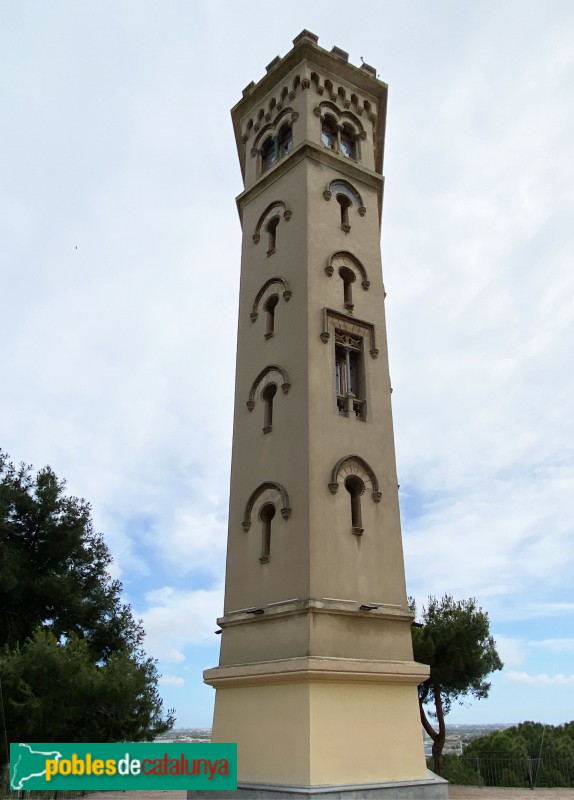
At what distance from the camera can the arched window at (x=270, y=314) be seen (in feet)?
A: 53.6

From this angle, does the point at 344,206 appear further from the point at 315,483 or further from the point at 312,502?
the point at 312,502

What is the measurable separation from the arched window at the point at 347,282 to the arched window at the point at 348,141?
458 cm

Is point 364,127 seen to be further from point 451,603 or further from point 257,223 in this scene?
point 451,603

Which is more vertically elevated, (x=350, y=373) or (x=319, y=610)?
(x=350, y=373)

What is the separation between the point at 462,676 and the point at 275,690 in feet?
41.9

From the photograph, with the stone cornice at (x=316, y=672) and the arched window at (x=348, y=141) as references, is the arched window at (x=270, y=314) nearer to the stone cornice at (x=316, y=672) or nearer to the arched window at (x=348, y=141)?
the arched window at (x=348, y=141)

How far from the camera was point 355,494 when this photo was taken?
45.9ft

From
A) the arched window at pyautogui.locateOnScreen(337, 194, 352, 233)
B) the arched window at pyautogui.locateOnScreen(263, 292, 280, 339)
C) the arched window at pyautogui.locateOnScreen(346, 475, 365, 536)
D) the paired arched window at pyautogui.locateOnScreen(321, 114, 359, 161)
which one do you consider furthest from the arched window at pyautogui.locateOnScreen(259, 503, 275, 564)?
the paired arched window at pyautogui.locateOnScreen(321, 114, 359, 161)

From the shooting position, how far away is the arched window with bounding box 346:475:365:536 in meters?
13.6

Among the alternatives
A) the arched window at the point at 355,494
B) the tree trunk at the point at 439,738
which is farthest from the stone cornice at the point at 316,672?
the tree trunk at the point at 439,738

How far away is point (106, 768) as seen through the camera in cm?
1014

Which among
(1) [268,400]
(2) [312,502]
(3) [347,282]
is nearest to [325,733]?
(2) [312,502]

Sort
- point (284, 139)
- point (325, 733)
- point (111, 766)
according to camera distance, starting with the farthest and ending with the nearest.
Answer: point (284, 139) < point (325, 733) < point (111, 766)

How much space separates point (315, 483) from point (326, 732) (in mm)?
4534
